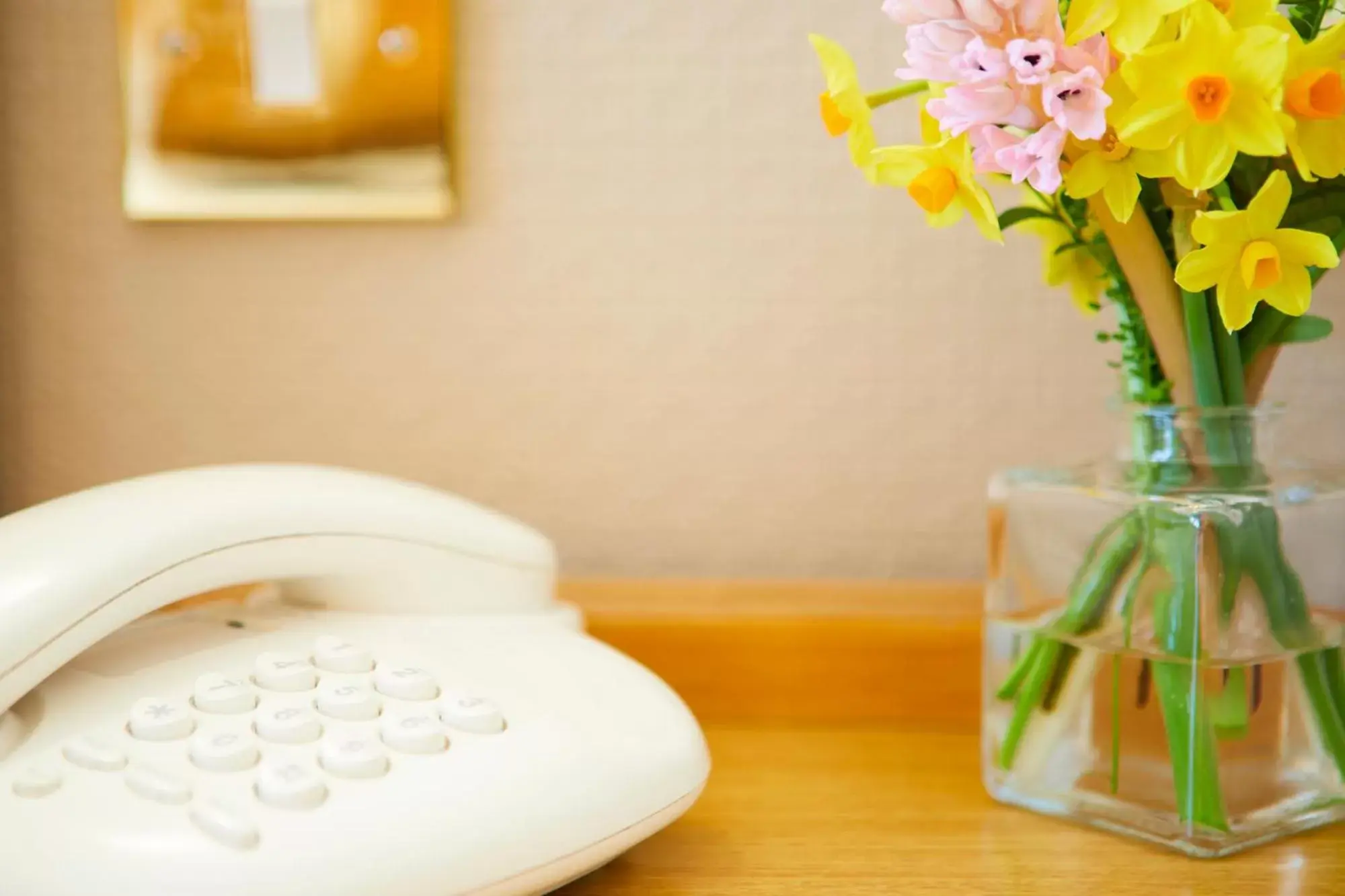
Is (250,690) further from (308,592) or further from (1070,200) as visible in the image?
(1070,200)

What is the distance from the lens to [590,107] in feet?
2.23

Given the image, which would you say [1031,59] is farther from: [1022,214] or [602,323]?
[602,323]

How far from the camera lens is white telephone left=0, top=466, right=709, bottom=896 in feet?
1.07

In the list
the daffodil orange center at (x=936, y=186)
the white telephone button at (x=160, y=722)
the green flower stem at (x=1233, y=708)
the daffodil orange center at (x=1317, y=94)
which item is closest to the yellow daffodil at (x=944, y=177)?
the daffodil orange center at (x=936, y=186)

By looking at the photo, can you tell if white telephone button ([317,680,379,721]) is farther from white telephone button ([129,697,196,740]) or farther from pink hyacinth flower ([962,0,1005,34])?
pink hyacinth flower ([962,0,1005,34])

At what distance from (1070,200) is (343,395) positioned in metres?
0.43

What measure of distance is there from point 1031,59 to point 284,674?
1.06 ft

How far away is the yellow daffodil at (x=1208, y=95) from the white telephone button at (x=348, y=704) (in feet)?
1.02

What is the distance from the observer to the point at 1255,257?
0.40 m

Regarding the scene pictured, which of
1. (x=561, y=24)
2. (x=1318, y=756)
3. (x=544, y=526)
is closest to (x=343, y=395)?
(x=544, y=526)

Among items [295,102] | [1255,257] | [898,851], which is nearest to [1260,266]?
[1255,257]

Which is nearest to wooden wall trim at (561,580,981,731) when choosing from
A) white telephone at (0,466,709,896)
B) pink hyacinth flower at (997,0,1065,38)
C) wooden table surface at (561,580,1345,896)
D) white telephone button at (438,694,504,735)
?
wooden table surface at (561,580,1345,896)

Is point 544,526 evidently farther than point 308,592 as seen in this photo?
Yes

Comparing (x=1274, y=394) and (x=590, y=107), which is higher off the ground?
(x=590, y=107)
